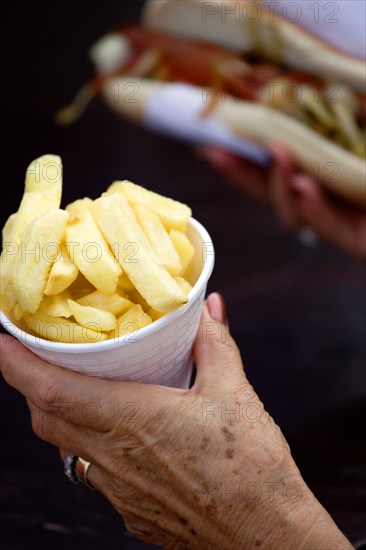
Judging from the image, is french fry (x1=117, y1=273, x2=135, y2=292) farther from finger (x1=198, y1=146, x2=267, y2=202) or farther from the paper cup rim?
finger (x1=198, y1=146, x2=267, y2=202)

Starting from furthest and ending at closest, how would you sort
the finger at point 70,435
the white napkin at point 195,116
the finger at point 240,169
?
the finger at point 240,169
the white napkin at point 195,116
the finger at point 70,435

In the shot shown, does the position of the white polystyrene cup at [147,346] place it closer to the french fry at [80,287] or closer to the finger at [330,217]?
the french fry at [80,287]

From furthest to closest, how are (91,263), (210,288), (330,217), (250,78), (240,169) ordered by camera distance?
(240,169), (250,78), (330,217), (210,288), (91,263)

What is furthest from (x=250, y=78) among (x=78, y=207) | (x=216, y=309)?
(x=78, y=207)

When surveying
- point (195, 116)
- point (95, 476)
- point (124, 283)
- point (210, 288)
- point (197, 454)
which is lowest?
point (210, 288)

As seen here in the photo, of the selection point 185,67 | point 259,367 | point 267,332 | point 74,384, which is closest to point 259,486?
point 74,384

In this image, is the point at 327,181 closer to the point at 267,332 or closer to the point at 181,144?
the point at 267,332

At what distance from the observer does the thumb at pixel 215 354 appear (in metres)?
0.94

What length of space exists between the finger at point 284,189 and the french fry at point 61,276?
132cm

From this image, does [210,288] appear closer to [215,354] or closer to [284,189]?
[284,189]

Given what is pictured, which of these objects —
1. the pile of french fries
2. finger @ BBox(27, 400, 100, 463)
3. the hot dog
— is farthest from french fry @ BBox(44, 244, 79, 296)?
the hot dog

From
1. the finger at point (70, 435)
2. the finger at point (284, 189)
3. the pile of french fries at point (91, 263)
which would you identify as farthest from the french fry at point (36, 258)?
the finger at point (284, 189)

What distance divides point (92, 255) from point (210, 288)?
3.47ft

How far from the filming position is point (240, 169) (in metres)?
2.29
